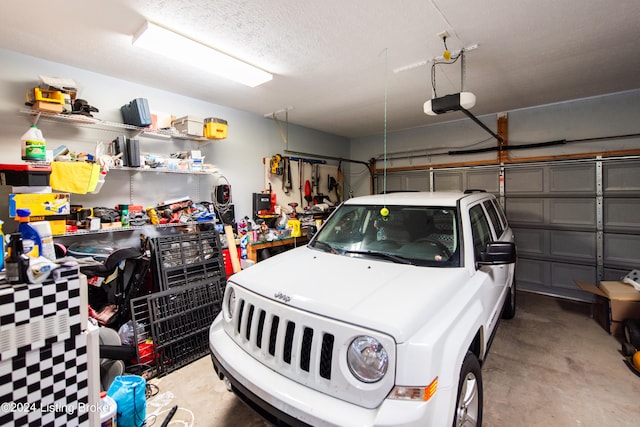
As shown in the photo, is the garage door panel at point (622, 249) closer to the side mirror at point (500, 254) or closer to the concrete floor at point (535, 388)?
the concrete floor at point (535, 388)

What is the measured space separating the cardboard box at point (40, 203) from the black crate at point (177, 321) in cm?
106

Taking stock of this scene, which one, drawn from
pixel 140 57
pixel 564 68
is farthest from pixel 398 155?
pixel 140 57

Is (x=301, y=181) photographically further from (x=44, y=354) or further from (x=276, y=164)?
(x=44, y=354)

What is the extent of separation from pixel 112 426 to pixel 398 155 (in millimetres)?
6201

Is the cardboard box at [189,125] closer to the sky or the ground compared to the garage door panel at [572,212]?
closer to the sky

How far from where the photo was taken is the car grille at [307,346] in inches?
48.7

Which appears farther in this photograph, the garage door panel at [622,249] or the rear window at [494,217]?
the garage door panel at [622,249]

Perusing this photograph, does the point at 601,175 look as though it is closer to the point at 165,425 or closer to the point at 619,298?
the point at 619,298

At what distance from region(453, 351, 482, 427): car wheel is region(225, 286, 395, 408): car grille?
538 millimetres

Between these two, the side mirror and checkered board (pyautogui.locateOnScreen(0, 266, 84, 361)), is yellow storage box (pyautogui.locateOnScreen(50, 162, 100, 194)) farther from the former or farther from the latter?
the side mirror

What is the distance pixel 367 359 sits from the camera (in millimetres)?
1296

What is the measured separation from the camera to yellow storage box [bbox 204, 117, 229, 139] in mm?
3799

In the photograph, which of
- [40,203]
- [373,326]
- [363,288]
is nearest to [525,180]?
[363,288]

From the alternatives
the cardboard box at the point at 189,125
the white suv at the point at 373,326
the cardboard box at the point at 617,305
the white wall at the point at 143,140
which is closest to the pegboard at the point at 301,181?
the white wall at the point at 143,140
